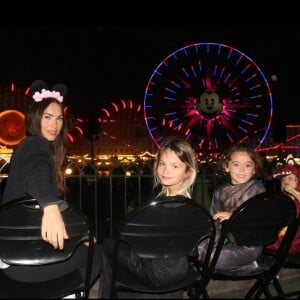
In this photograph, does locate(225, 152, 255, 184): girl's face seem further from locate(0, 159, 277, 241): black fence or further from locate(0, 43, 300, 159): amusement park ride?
locate(0, 43, 300, 159): amusement park ride

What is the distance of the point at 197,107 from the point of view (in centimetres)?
1200

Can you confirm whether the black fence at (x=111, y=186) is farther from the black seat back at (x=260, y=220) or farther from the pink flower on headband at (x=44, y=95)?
the black seat back at (x=260, y=220)

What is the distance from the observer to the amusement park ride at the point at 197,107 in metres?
11.5

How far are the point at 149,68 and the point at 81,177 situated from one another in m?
13.8

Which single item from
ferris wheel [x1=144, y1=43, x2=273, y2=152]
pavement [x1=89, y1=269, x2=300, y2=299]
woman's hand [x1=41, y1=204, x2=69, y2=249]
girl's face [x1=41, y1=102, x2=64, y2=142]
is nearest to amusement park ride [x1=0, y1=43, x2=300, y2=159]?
ferris wheel [x1=144, y1=43, x2=273, y2=152]

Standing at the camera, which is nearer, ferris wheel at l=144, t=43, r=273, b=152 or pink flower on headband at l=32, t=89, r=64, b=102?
pink flower on headband at l=32, t=89, r=64, b=102

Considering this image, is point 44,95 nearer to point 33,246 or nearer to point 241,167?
point 33,246

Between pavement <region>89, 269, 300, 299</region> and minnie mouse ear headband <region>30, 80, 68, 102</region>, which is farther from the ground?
minnie mouse ear headband <region>30, 80, 68, 102</region>

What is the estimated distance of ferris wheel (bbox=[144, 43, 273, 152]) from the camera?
11719 mm

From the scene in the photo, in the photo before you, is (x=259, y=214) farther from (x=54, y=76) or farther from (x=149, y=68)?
(x=149, y=68)

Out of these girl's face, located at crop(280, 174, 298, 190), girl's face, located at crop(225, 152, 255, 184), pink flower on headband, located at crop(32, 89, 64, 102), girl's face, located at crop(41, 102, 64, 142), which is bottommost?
girl's face, located at crop(280, 174, 298, 190)

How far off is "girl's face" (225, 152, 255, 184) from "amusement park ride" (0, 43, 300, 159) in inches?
334

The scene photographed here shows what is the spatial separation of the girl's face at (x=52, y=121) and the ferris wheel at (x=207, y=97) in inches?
362

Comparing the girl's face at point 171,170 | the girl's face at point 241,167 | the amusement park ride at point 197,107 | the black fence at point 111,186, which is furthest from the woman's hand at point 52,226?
the amusement park ride at point 197,107
